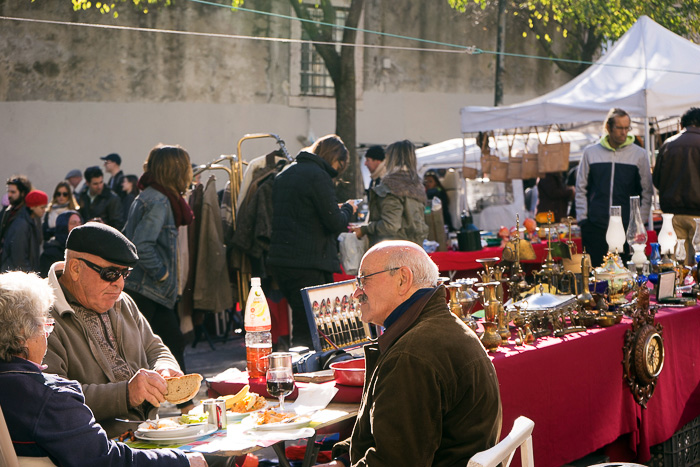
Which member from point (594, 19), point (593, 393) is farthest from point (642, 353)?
point (594, 19)

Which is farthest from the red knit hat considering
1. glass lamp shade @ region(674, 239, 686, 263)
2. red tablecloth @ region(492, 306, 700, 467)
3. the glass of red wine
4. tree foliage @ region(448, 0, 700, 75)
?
tree foliage @ region(448, 0, 700, 75)

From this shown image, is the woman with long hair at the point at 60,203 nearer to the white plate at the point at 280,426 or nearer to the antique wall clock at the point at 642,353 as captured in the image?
the antique wall clock at the point at 642,353

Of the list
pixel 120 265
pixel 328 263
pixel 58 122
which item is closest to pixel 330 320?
pixel 120 265

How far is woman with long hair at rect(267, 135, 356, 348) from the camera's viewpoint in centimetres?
617

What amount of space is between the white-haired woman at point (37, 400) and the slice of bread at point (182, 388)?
0.50 meters

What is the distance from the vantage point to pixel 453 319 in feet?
9.11

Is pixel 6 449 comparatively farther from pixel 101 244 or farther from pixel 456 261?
pixel 456 261

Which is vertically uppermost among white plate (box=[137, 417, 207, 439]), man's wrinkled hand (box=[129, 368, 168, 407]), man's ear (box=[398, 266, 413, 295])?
man's ear (box=[398, 266, 413, 295])

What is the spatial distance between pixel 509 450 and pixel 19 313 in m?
1.45

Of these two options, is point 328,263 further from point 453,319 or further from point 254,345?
point 453,319

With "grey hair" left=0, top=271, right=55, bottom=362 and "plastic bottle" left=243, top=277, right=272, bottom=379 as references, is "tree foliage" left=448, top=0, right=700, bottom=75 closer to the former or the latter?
"plastic bottle" left=243, top=277, right=272, bottom=379

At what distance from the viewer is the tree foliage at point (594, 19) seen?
1820 cm

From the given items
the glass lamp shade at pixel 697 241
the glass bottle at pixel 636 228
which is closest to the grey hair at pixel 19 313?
the glass bottle at pixel 636 228

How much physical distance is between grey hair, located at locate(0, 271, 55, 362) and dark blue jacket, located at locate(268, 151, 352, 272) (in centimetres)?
357
